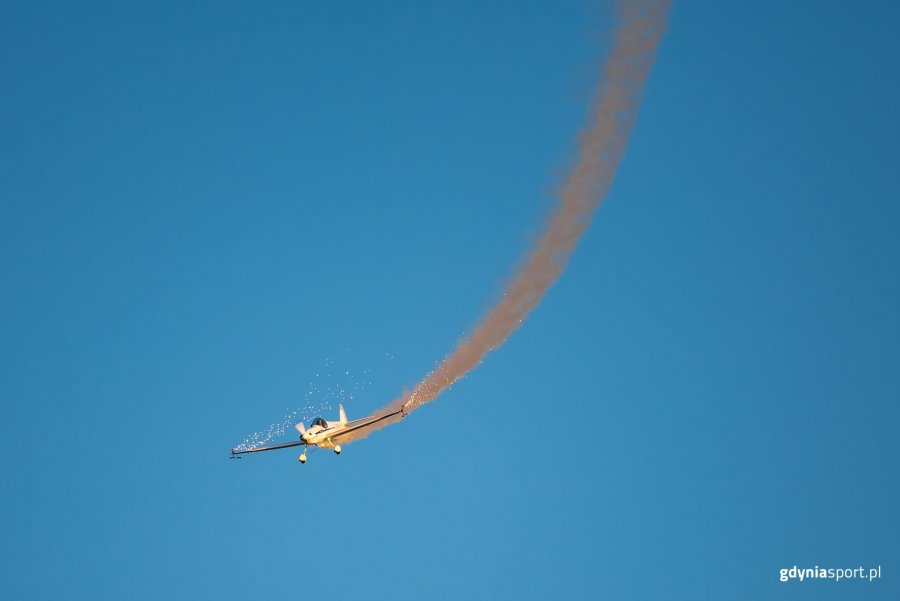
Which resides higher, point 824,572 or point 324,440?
point 324,440

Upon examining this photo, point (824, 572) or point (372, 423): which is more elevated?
point (372, 423)

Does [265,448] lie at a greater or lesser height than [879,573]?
greater

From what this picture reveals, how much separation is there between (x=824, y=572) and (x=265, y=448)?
37182 mm

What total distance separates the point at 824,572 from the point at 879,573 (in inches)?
139

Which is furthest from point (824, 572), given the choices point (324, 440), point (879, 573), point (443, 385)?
point (324, 440)

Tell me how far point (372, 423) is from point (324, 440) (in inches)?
137

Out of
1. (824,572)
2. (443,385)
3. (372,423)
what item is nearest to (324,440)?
(372,423)

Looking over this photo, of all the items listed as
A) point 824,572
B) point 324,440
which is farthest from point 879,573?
point 324,440

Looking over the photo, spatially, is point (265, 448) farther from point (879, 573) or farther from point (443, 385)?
point (879, 573)

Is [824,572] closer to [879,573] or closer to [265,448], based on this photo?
[879,573]

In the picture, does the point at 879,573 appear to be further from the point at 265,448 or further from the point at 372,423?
the point at 265,448

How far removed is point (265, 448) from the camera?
79.0 m

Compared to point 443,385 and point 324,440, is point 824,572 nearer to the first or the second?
point 443,385

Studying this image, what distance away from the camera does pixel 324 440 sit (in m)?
78.3
